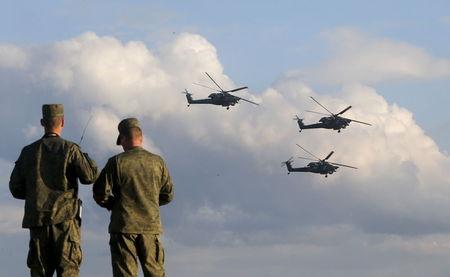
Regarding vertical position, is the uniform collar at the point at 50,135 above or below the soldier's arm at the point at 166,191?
above

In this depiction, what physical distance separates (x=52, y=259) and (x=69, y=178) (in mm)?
959

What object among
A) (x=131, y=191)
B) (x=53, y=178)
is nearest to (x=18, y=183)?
(x=53, y=178)

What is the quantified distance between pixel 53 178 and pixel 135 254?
127 centimetres

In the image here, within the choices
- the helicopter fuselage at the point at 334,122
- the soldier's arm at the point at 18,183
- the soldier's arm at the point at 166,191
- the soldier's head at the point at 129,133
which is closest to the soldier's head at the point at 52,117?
the soldier's arm at the point at 18,183

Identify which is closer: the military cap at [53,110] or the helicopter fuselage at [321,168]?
the military cap at [53,110]

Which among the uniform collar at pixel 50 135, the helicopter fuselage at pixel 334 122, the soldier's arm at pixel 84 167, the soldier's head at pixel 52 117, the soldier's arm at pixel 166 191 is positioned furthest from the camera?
the helicopter fuselage at pixel 334 122

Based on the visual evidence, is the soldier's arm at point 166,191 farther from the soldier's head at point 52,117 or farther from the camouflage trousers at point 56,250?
the soldier's head at point 52,117

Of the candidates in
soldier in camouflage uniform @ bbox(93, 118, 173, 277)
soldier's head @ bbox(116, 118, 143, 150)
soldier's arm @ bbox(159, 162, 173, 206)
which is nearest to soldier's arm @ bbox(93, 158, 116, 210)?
soldier in camouflage uniform @ bbox(93, 118, 173, 277)

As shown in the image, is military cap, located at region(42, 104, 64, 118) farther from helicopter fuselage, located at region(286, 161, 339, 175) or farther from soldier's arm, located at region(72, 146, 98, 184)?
helicopter fuselage, located at region(286, 161, 339, 175)

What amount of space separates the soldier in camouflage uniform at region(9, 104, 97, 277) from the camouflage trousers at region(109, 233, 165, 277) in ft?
1.43

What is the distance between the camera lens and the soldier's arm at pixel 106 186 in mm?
11250

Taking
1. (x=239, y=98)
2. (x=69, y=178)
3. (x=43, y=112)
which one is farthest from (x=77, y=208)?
(x=239, y=98)

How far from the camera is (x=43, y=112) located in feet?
37.3

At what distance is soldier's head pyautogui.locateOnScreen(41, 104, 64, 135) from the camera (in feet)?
37.1
